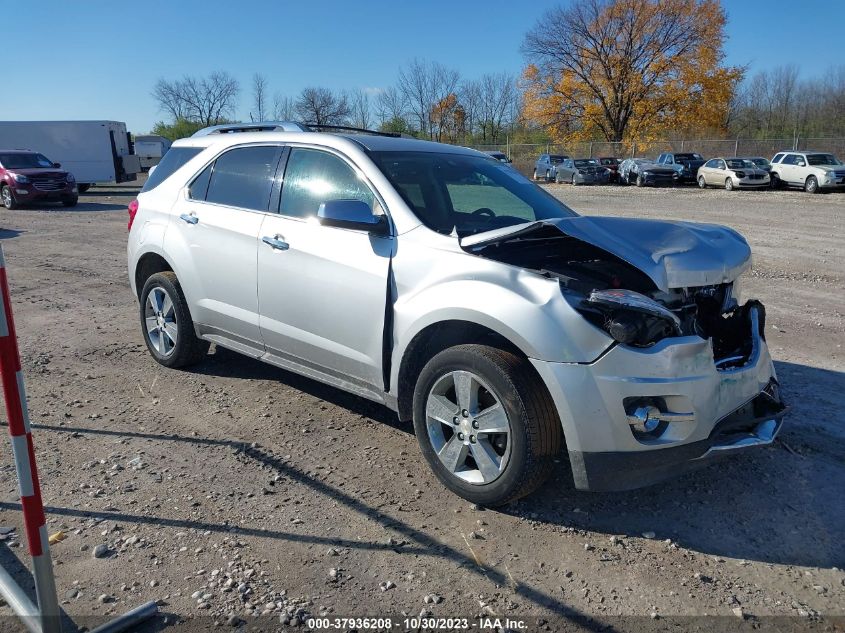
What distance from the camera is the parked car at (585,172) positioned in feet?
121

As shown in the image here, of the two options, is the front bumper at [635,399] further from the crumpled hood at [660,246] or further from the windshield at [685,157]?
the windshield at [685,157]

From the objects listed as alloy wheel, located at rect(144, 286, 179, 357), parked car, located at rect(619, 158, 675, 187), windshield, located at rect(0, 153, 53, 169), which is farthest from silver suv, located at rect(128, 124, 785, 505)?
parked car, located at rect(619, 158, 675, 187)

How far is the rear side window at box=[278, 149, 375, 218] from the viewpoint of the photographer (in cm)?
418

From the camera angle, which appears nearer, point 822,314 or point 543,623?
point 543,623

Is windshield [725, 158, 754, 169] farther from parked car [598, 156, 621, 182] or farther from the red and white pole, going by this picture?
the red and white pole

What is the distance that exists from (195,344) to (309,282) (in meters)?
1.72

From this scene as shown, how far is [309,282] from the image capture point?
4141 mm

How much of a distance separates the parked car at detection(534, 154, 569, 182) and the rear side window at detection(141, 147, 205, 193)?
35.7 m

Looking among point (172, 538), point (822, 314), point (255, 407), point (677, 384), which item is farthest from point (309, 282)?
point (822, 314)

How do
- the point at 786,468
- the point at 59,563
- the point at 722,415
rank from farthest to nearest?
the point at 786,468 → the point at 722,415 → the point at 59,563

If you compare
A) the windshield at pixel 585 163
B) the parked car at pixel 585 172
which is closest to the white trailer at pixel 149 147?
the parked car at pixel 585 172

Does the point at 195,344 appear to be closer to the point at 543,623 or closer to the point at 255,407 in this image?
the point at 255,407

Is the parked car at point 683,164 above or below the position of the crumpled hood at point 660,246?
below

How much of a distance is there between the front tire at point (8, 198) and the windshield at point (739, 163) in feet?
94.6
